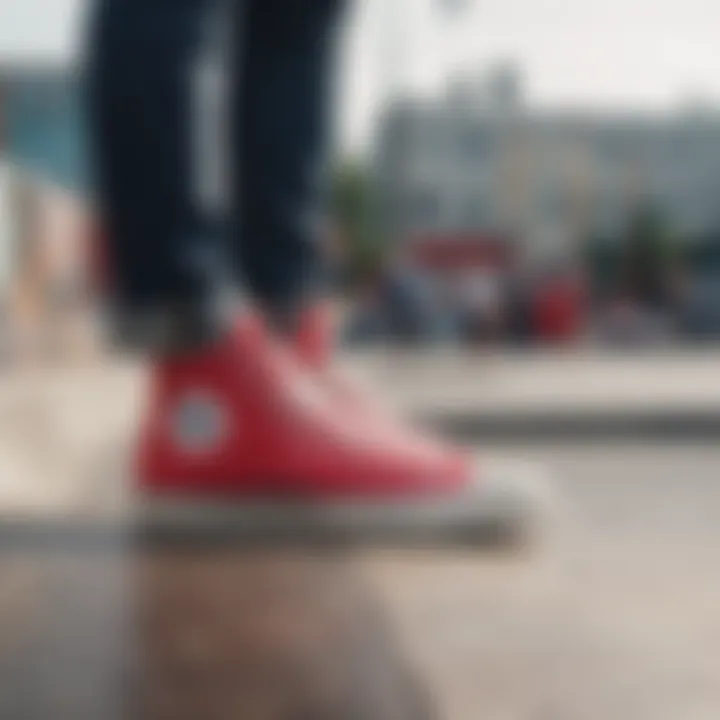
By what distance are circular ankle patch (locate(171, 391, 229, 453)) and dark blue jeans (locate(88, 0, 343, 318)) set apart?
0.06m

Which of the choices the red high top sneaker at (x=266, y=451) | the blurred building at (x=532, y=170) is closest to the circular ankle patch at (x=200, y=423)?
the red high top sneaker at (x=266, y=451)

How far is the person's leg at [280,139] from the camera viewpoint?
780 millimetres

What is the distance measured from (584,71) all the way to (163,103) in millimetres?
370

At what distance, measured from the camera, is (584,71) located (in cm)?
95

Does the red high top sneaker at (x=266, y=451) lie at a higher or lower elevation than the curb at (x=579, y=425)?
higher

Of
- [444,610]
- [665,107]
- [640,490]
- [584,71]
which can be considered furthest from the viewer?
[665,107]

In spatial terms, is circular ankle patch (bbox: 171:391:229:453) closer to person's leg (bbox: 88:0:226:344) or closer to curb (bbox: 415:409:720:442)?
person's leg (bbox: 88:0:226:344)

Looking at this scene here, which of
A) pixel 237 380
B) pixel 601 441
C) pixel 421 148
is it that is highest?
pixel 421 148

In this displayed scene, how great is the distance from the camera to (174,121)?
70cm

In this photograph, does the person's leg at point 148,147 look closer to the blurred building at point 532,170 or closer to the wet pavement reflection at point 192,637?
the wet pavement reflection at point 192,637

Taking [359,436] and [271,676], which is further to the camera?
[359,436]

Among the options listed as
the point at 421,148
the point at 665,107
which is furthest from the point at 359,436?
the point at 665,107

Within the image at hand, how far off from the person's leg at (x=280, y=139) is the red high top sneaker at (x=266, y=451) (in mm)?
Answer: 67

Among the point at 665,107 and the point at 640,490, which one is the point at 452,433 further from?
the point at 665,107
